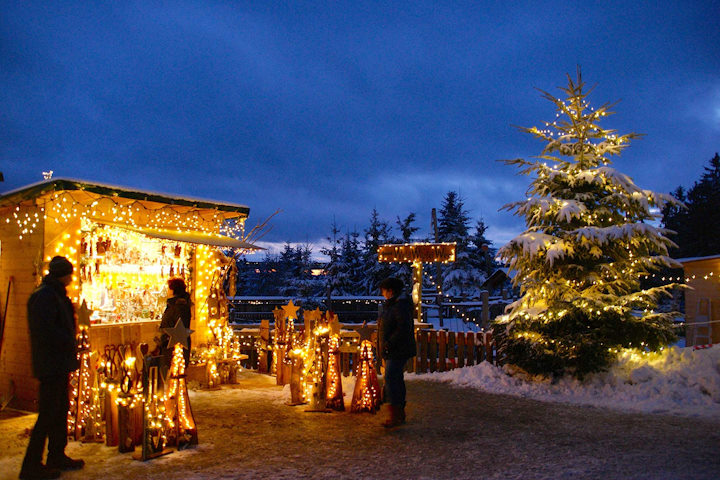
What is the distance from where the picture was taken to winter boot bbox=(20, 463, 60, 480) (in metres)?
5.10

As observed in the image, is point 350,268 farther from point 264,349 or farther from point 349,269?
point 264,349

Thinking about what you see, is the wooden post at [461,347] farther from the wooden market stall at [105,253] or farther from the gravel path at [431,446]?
the wooden market stall at [105,253]

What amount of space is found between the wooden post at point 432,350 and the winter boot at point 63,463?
311 inches

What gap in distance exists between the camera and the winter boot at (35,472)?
5.10 metres

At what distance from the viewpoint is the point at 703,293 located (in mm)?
14508

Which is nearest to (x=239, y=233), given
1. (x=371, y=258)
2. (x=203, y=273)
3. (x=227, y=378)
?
(x=203, y=273)

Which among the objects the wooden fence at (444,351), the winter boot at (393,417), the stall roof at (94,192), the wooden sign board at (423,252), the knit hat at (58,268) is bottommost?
the winter boot at (393,417)

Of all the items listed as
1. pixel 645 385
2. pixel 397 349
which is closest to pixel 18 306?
pixel 397 349

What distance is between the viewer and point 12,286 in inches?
338

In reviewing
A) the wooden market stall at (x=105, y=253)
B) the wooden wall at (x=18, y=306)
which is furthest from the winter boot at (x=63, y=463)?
the wooden wall at (x=18, y=306)

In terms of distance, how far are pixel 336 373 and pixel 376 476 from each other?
3055mm

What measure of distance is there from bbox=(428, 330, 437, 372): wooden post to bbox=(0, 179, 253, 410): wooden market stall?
15.7ft

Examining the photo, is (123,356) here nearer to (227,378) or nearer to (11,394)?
(11,394)

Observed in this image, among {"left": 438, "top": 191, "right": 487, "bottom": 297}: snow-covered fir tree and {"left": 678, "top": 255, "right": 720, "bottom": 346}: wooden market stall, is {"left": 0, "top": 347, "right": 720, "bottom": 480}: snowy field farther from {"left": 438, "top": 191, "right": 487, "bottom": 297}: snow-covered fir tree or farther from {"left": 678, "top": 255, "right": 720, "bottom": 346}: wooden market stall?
{"left": 438, "top": 191, "right": 487, "bottom": 297}: snow-covered fir tree
